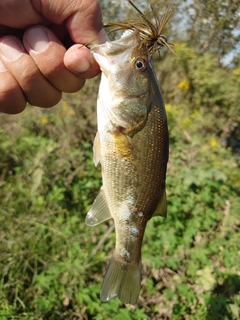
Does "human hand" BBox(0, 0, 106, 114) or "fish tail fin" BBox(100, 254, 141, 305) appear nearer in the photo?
"human hand" BBox(0, 0, 106, 114)

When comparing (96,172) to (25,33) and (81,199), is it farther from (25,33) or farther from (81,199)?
(25,33)

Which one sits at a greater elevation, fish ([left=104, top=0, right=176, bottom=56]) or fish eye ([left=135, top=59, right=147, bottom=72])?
fish ([left=104, top=0, right=176, bottom=56])

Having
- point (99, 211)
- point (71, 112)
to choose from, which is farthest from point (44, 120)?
point (99, 211)

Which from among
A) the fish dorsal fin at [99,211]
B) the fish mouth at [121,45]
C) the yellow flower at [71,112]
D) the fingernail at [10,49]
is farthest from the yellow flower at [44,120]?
the fish mouth at [121,45]

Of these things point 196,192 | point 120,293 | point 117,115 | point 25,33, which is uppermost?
point 25,33

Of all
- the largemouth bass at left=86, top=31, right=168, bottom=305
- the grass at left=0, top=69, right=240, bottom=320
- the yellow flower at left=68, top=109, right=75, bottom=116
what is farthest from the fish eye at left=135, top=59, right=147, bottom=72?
the yellow flower at left=68, top=109, right=75, bottom=116

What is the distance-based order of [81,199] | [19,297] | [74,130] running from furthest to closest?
[74,130], [81,199], [19,297]

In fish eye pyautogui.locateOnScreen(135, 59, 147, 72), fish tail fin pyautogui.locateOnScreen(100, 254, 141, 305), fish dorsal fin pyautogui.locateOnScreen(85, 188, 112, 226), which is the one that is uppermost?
fish eye pyautogui.locateOnScreen(135, 59, 147, 72)

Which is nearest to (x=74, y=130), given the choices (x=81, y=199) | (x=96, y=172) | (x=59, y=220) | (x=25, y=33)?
(x=96, y=172)

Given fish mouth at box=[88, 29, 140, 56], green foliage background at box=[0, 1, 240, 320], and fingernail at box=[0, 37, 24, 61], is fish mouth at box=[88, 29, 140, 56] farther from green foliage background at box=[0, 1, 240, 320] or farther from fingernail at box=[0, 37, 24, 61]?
green foliage background at box=[0, 1, 240, 320]
